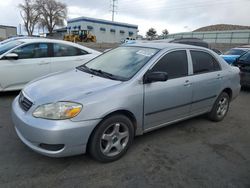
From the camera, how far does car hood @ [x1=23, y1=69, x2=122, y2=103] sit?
2.66 meters

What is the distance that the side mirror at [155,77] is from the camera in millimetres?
3027

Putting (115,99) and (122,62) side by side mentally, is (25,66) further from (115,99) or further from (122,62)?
(115,99)

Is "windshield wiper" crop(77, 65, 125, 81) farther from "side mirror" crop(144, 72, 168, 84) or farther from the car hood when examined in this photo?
"side mirror" crop(144, 72, 168, 84)

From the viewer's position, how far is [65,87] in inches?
113

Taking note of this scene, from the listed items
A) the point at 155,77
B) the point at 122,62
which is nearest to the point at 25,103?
the point at 122,62

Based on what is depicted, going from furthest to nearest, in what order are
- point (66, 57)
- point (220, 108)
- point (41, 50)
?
point (66, 57) → point (41, 50) → point (220, 108)

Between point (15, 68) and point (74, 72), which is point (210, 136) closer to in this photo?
point (74, 72)

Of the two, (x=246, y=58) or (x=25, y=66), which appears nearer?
(x=25, y=66)

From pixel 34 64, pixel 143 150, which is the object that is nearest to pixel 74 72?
pixel 143 150

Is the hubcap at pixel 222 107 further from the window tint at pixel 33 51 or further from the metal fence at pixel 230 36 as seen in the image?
the metal fence at pixel 230 36

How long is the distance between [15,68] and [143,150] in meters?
3.95

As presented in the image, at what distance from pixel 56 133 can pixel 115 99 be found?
0.81 metres

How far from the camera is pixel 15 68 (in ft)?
17.7

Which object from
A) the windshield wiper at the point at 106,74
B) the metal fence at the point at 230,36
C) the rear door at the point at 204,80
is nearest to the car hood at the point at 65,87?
the windshield wiper at the point at 106,74
